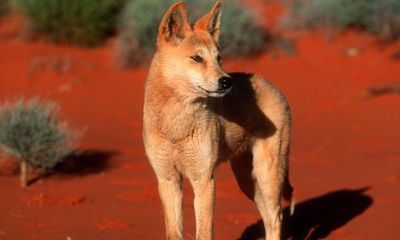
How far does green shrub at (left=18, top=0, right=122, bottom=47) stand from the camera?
2177 cm

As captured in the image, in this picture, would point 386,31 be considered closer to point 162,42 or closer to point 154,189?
point 154,189

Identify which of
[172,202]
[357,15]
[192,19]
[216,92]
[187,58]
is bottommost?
[192,19]

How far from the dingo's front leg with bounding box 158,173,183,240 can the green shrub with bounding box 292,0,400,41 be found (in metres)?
12.9

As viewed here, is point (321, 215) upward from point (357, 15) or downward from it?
downward

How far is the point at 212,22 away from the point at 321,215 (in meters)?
3.77

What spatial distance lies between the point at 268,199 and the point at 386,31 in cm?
1169

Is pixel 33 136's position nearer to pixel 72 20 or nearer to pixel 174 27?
pixel 174 27

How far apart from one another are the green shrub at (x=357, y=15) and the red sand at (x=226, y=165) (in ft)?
1.01

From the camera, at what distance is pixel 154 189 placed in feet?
39.3

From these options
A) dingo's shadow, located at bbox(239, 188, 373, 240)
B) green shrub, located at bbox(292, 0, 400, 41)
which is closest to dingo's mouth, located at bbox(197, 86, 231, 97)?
dingo's shadow, located at bbox(239, 188, 373, 240)

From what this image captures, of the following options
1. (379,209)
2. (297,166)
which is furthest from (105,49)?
(379,209)

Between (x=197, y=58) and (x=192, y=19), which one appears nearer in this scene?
(x=197, y=58)

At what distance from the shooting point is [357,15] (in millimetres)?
20531

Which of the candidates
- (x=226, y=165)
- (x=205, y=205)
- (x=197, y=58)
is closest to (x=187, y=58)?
(x=197, y=58)
